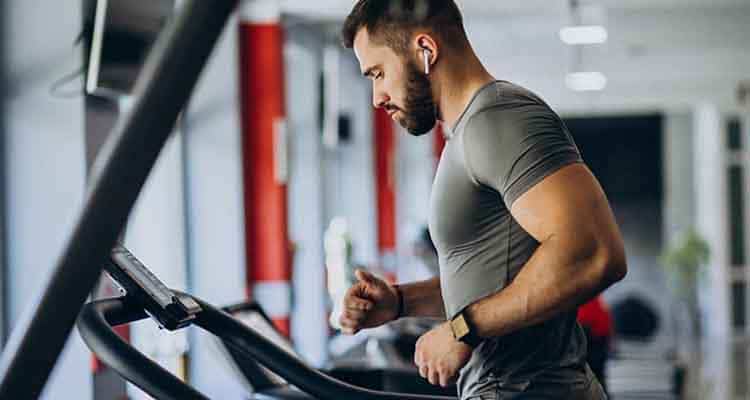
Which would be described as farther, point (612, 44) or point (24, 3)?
point (612, 44)

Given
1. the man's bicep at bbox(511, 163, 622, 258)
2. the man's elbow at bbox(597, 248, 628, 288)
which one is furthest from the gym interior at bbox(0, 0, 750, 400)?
the man's elbow at bbox(597, 248, 628, 288)

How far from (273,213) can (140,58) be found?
3.30m

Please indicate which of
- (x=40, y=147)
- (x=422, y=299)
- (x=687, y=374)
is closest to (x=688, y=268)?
(x=687, y=374)

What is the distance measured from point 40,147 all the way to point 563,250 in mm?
3084

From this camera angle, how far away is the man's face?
178 centimetres

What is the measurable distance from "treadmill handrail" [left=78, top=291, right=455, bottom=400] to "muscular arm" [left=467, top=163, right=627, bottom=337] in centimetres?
48

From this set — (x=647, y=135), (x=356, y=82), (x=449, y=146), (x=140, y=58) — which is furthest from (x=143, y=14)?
(x=647, y=135)

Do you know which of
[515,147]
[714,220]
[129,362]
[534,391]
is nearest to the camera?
[129,362]

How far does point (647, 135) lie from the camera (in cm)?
1783

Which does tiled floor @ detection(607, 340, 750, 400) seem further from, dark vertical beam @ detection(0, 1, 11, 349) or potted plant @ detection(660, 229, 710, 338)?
dark vertical beam @ detection(0, 1, 11, 349)

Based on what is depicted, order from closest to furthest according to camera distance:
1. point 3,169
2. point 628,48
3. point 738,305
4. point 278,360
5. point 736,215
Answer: point 278,360 → point 3,169 → point 628,48 → point 736,215 → point 738,305

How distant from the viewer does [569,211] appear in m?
1.58

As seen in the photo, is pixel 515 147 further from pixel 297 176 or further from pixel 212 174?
pixel 297 176

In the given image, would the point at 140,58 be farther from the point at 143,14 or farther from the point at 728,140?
the point at 728,140
